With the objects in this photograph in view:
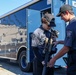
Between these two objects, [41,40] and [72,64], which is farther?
[41,40]

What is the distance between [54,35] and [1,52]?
831 cm

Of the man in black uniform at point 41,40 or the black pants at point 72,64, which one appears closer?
the black pants at point 72,64

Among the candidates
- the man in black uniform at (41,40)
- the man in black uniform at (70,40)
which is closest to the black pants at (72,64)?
the man in black uniform at (70,40)

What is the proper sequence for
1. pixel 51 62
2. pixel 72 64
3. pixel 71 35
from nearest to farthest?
pixel 71 35
pixel 72 64
pixel 51 62

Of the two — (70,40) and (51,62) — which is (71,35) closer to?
(70,40)

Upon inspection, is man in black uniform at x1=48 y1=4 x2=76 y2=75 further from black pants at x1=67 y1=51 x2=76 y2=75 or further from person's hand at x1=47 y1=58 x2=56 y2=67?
person's hand at x1=47 y1=58 x2=56 y2=67

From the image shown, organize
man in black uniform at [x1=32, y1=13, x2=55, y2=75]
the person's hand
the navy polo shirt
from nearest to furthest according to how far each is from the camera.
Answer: the navy polo shirt
the person's hand
man in black uniform at [x1=32, y1=13, x2=55, y2=75]

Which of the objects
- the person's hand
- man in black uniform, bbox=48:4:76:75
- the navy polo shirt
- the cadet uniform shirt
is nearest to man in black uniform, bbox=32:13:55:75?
the cadet uniform shirt

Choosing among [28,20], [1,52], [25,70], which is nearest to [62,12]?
[28,20]

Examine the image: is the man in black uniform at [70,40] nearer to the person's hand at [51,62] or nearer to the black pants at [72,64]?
the black pants at [72,64]

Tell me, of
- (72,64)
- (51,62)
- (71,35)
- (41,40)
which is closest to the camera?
(71,35)

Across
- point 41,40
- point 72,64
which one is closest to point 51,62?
point 72,64

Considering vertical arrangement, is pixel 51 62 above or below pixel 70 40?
below

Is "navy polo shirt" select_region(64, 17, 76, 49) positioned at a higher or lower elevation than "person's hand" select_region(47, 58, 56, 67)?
higher
